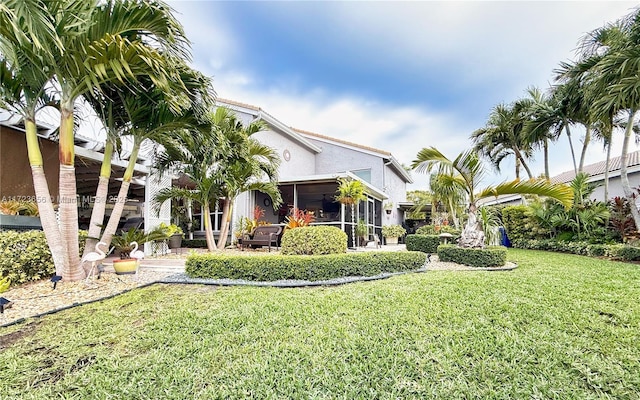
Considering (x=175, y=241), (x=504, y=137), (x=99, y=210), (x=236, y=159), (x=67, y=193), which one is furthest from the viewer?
(x=504, y=137)

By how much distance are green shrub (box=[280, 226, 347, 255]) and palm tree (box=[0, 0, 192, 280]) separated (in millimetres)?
4177

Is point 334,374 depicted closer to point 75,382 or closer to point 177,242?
point 75,382

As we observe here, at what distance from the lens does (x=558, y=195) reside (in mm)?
8414

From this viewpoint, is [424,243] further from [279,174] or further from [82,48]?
Answer: [82,48]

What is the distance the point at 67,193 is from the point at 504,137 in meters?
22.2

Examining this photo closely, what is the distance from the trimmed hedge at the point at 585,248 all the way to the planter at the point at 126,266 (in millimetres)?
13571

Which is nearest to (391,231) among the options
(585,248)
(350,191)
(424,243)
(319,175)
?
(424,243)

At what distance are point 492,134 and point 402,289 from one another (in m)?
18.3

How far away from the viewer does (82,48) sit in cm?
472

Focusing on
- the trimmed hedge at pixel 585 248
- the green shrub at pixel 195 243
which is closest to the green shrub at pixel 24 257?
the green shrub at pixel 195 243

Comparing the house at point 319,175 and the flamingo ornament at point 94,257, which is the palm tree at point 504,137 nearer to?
the house at point 319,175

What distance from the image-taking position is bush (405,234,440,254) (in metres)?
11.6

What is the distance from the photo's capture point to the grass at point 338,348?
2555mm

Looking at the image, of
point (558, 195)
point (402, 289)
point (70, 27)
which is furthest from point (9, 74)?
point (558, 195)
